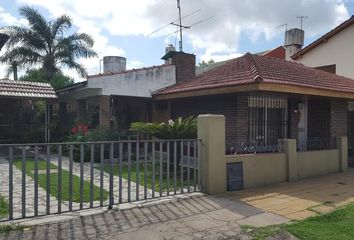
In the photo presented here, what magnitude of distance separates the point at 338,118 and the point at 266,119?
3795mm

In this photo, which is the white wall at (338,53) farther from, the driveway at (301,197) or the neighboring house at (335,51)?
the driveway at (301,197)

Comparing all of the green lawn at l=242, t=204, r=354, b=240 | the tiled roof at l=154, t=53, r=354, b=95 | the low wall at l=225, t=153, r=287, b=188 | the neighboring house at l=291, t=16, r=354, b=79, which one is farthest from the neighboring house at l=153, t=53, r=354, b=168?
the neighboring house at l=291, t=16, r=354, b=79

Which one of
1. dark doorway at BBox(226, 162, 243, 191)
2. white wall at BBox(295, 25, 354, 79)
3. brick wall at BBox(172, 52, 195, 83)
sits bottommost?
dark doorway at BBox(226, 162, 243, 191)

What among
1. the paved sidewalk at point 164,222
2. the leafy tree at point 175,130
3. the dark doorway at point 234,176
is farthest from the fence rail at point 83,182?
the leafy tree at point 175,130

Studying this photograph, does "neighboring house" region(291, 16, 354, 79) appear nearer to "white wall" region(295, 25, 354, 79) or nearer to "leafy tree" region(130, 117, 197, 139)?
"white wall" region(295, 25, 354, 79)

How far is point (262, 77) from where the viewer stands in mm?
11039

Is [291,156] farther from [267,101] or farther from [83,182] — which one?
[83,182]

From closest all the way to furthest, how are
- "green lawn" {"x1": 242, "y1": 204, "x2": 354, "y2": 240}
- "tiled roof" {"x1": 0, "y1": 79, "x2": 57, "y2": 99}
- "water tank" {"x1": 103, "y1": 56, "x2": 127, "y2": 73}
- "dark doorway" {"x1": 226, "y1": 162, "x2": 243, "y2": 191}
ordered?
1. "green lawn" {"x1": 242, "y1": 204, "x2": 354, "y2": 240}
2. "dark doorway" {"x1": 226, "y1": 162, "x2": 243, "y2": 191}
3. "tiled roof" {"x1": 0, "y1": 79, "x2": 57, "y2": 99}
4. "water tank" {"x1": 103, "y1": 56, "x2": 127, "y2": 73}

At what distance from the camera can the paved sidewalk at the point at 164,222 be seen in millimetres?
5449

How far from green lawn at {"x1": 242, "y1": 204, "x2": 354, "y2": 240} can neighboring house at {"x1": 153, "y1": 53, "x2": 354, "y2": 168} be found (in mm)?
3784

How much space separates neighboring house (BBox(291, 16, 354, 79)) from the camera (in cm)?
1897

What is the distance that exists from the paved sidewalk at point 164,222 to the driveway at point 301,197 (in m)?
0.47

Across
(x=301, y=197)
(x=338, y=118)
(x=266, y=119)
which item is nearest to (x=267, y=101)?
(x=266, y=119)

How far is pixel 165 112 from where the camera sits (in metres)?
16.3
